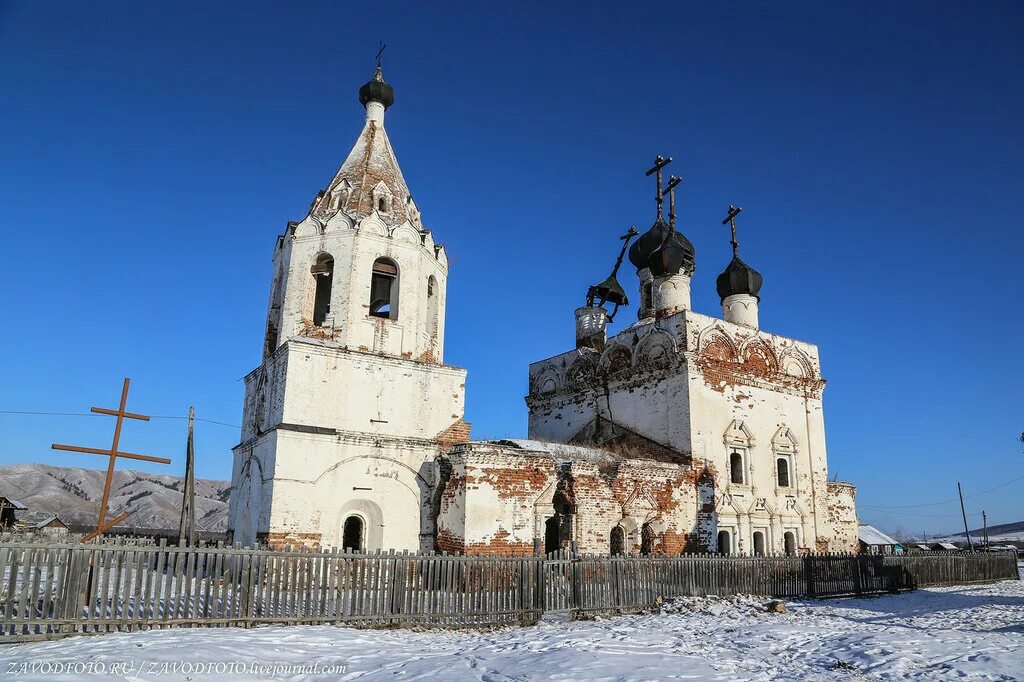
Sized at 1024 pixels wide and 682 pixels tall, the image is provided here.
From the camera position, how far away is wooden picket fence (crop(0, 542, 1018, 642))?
8969 millimetres

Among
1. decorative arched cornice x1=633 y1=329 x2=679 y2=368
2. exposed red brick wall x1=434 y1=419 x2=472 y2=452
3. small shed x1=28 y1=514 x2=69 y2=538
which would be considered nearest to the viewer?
exposed red brick wall x1=434 y1=419 x2=472 y2=452

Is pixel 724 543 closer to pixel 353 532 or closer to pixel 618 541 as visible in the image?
pixel 618 541

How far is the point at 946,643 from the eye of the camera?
9.70 meters

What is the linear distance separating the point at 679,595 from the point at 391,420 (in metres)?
7.07

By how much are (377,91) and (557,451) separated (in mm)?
10773

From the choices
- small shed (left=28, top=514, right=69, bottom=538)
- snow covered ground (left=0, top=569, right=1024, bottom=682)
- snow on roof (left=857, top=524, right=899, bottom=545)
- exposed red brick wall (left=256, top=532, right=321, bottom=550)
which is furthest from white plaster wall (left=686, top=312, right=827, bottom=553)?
small shed (left=28, top=514, right=69, bottom=538)

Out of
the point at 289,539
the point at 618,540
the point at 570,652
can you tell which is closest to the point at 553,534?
the point at 618,540

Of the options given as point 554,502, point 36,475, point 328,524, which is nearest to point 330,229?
point 328,524

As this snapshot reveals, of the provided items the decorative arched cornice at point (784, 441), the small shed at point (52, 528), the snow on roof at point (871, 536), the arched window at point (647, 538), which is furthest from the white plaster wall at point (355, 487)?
the snow on roof at point (871, 536)

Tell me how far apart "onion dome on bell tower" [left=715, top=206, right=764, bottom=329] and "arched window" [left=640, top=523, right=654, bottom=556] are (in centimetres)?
854

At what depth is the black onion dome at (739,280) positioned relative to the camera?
2353cm

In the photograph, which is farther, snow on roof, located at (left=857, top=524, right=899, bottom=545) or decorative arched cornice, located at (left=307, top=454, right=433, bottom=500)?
snow on roof, located at (left=857, top=524, right=899, bottom=545)

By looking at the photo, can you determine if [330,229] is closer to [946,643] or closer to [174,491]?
[946,643]

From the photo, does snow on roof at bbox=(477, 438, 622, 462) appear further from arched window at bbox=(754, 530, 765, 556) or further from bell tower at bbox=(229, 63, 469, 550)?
arched window at bbox=(754, 530, 765, 556)
